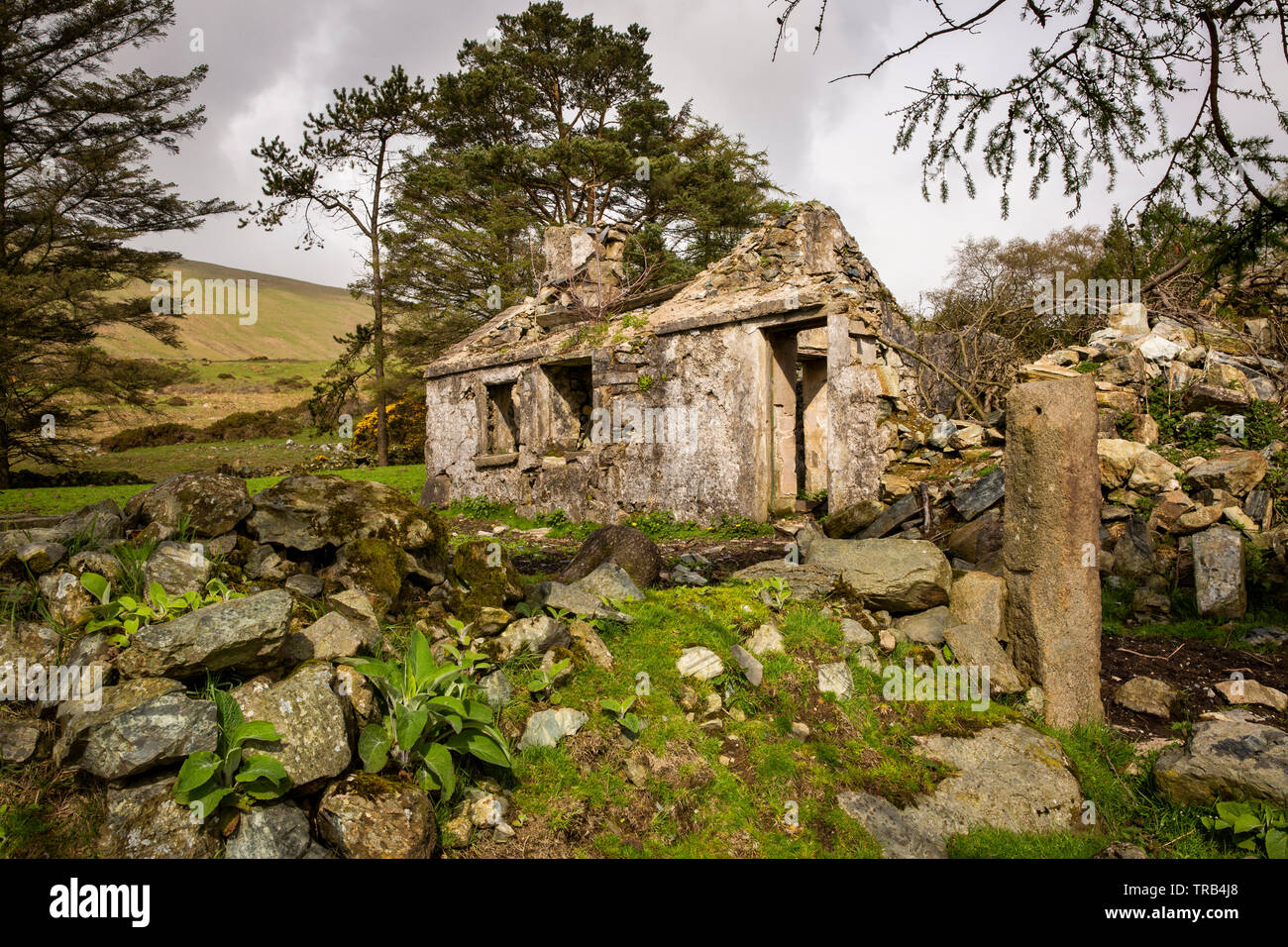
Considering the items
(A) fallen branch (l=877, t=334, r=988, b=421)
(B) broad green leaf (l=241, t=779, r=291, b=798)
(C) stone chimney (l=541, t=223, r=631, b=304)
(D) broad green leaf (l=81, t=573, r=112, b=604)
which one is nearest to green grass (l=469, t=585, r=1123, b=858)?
(B) broad green leaf (l=241, t=779, r=291, b=798)

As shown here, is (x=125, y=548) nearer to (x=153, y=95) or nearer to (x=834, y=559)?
(x=834, y=559)

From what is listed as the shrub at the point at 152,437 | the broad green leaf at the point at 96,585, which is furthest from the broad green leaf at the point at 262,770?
the shrub at the point at 152,437

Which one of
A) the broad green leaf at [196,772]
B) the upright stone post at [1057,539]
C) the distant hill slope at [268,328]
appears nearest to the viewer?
the broad green leaf at [196,772]

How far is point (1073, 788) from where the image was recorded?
407 cm

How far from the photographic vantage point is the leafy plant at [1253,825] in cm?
346

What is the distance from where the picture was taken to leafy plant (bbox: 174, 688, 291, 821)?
2703 millimetres

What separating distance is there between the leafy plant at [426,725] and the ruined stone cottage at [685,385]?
7534 mm

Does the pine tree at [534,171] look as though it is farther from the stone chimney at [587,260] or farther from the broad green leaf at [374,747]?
the broad green leaf at [374,747]

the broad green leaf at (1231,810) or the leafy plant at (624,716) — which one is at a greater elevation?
the leafy plant at (624,716)

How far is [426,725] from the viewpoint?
3.37m

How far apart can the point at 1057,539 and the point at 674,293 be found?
32.8 ft

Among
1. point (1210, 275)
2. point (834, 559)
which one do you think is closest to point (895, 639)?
point (834, 559)

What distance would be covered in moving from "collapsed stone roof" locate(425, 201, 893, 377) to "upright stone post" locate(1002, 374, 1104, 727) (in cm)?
576

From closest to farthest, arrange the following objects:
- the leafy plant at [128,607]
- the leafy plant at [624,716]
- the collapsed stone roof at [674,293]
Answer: the leafy plant at [128,607]
the leafy plant at [624,716]
the collapsed stone roof at [674,293]
